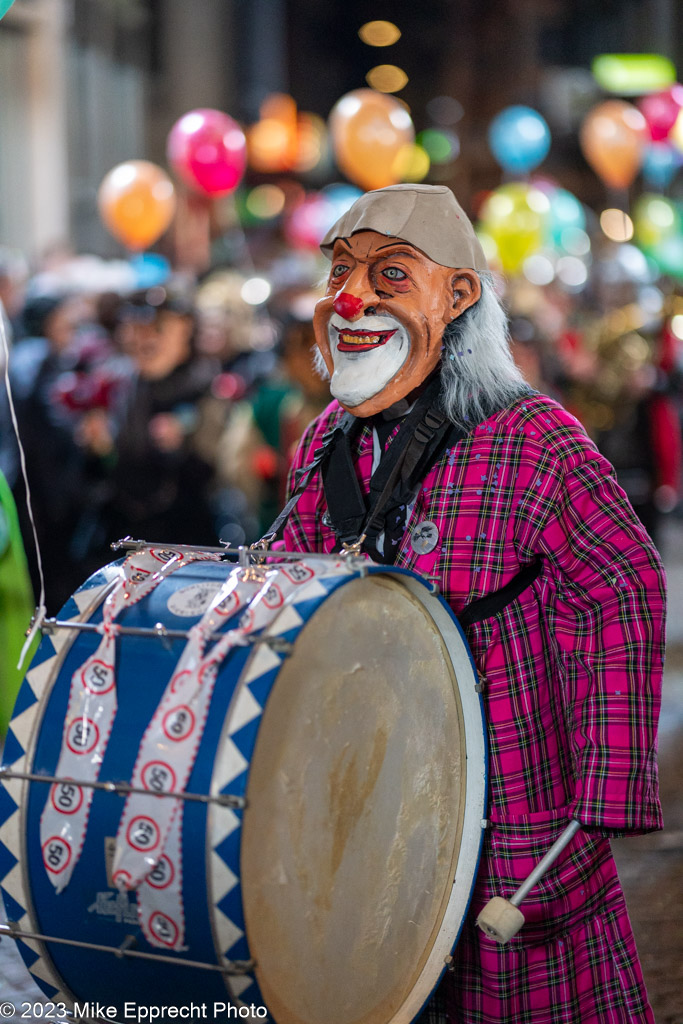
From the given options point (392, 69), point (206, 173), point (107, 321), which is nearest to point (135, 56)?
point (392, 69)

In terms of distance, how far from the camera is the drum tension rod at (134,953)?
1.54 metres

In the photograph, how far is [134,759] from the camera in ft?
5.38

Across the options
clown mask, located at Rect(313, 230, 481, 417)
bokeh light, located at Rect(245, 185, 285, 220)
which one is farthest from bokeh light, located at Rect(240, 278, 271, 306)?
bokeh light, located at Rect(245, 185, 285, 220)

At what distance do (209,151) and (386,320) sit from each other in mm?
6248

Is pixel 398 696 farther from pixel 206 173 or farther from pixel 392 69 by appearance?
pixel 392 69

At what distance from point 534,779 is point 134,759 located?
725 millimetres

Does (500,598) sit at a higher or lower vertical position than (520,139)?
lower

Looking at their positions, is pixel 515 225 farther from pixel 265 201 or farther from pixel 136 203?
pixel 265 201

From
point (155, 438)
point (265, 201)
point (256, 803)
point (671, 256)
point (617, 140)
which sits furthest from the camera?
point (265, 201)

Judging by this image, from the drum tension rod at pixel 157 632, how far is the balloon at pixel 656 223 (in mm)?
10080

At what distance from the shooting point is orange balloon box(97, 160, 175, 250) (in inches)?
335

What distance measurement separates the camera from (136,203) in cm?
849

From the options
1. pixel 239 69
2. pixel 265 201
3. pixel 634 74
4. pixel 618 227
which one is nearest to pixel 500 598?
pixel 618 227

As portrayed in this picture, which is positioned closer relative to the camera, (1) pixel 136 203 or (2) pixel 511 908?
(2) pixel 511 908
